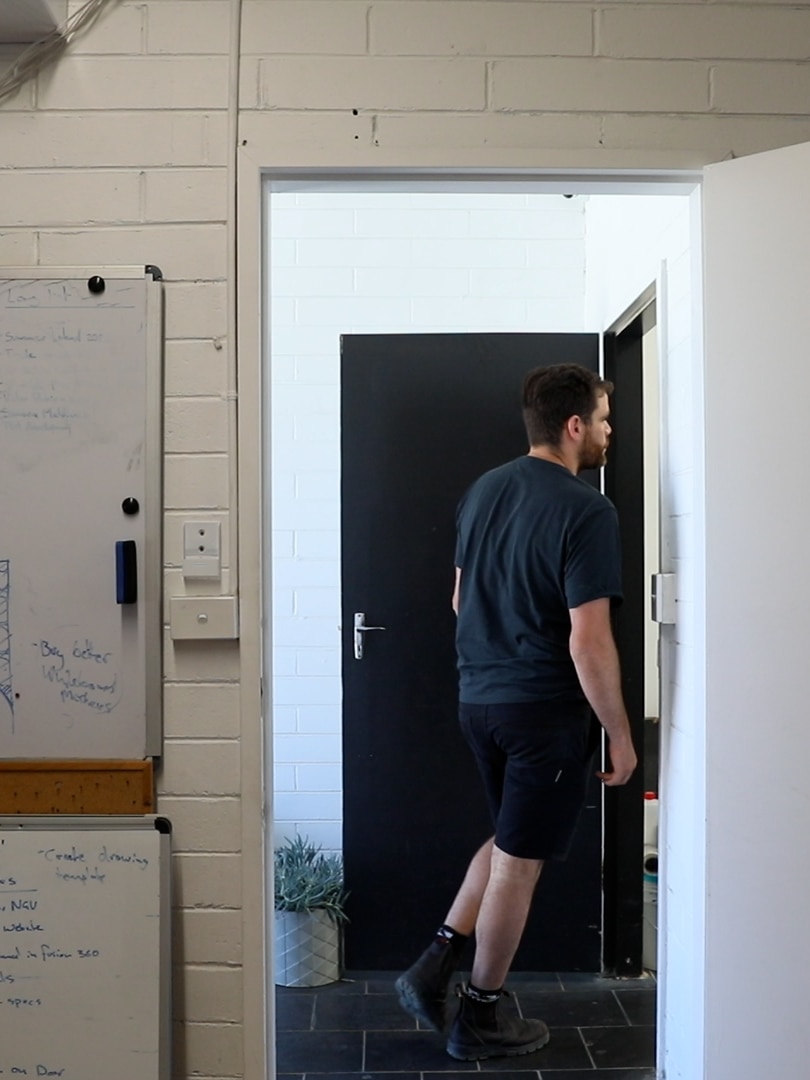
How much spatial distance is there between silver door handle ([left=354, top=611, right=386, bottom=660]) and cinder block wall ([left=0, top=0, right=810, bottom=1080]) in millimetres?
1242

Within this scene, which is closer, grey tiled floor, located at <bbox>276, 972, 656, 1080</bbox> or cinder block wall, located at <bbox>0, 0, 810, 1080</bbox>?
cinder block wall, located at <bbox>0, 0, 810, 1080</bbox>

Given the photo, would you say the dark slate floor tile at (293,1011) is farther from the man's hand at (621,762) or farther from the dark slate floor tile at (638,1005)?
the man's hand at (621,762)

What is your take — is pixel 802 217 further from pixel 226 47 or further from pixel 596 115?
pixel 226 47

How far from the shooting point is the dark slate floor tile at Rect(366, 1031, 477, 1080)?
2625 mm

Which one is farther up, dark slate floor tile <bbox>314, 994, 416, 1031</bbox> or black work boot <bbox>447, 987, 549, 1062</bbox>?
black work boot <bbox>447, 987, 549, 1062</bbox>

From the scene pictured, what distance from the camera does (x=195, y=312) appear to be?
6.44ft

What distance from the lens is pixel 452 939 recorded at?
9.03ft

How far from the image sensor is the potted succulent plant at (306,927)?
3.06 m

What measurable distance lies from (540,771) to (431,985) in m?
0.65

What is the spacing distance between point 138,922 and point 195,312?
115cm

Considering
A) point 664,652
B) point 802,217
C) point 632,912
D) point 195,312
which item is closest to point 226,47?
point 195,312

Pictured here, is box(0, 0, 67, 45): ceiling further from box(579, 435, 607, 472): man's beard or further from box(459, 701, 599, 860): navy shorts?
box(459, 701, 599, 860): navy shorts

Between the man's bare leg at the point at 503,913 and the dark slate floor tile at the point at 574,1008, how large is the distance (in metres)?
0.36

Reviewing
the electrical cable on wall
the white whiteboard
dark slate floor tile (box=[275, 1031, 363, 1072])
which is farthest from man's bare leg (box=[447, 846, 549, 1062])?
the electrical cable on wall
